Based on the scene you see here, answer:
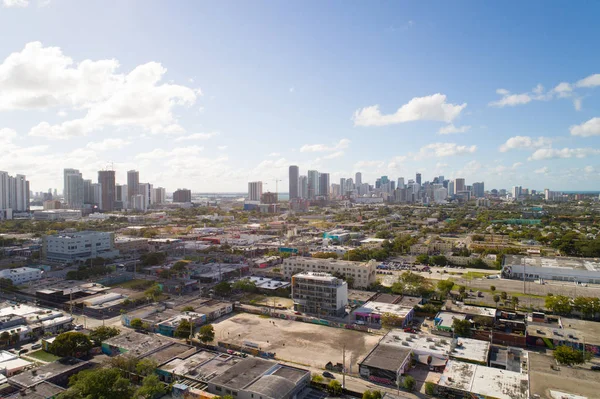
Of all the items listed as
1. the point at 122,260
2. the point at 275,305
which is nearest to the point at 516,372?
the point at 275,305

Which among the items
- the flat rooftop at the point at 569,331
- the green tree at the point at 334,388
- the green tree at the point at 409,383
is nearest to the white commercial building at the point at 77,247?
the green tree at the point at 334,388

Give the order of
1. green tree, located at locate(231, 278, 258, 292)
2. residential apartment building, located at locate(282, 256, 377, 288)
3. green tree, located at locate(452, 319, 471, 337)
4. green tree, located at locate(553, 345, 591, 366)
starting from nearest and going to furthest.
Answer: green tree, located at locate(553, 345, 591, 366) < green tree, located at locate(452, 319, 471, 337) < green tree, located at locate(231, 278, 258, 292) < residential apartment building, located at locate(282, 256, 377, 288)

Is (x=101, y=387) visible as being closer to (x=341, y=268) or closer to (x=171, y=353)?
(x=171, y=353)

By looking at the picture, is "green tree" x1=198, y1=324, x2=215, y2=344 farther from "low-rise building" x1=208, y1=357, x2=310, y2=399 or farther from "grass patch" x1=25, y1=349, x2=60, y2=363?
"grass patch" x1=25, y1=349, x2=60, y2=363

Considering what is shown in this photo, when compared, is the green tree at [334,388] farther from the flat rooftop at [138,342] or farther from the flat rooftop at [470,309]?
the flat rooftop at [470,309]

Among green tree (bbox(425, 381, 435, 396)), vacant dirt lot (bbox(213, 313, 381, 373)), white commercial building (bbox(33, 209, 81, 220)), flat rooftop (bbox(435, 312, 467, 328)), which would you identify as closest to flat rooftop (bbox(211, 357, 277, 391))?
vacant dirt lot (bbox(213, 313, 381, 373))

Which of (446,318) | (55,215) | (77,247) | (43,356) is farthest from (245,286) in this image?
(55,215)

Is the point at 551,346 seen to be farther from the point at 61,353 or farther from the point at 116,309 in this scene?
the point at 116,309
